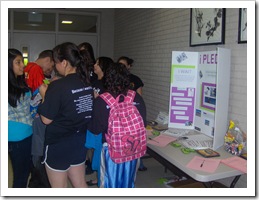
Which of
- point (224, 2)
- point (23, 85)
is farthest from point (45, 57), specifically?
point (224, 2)

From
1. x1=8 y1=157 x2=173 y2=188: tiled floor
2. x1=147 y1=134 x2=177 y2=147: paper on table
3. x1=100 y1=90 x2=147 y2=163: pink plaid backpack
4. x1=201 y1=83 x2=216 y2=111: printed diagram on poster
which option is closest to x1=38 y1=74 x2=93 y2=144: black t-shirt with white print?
x1=100 y1=90 x2=147 y2=163: pink plaid backpack

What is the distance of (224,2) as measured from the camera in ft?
6.67

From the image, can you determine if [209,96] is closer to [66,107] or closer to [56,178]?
[66,107]

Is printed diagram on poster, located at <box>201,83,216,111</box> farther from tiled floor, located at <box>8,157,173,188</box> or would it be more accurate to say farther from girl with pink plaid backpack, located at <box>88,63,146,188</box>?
tiled floor, located at <box>8,157,173,188</box>

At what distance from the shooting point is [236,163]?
198cm

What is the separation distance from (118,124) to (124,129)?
56 mm

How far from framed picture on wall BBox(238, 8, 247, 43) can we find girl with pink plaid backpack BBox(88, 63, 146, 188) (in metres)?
1.03

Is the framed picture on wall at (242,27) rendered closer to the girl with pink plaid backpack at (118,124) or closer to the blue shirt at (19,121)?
the girl with pink plaid backpack at (118,124)

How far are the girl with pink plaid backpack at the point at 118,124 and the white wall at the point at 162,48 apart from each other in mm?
939

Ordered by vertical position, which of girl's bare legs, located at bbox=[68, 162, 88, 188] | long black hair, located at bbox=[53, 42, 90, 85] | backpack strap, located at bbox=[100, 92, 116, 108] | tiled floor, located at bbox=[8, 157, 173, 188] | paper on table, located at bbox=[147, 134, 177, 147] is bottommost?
tiled floor, located at bbox=[8, 157, 173, 188]

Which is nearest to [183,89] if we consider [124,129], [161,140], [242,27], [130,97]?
[161,140]

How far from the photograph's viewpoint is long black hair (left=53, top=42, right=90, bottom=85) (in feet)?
6.23

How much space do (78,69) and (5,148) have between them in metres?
0.68

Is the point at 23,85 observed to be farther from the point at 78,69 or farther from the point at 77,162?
the point at 77,162
